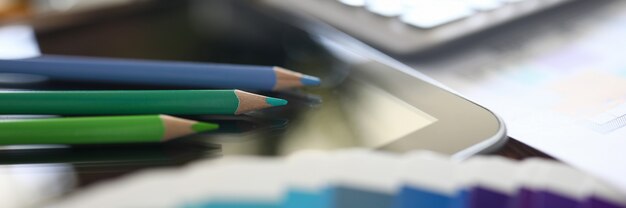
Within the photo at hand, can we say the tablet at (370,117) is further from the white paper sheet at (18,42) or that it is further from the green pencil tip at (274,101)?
the white paper sheet at (18,42)

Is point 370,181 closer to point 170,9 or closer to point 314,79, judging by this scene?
point 314,79

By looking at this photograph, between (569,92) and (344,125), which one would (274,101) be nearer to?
(344,125)

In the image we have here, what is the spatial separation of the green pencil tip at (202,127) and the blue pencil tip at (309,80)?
0.06 metres

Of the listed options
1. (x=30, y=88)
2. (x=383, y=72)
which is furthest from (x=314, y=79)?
(x=30, y=88)

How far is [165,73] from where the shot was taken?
0.34 meters

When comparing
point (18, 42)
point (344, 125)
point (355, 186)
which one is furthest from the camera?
point (18, 42)

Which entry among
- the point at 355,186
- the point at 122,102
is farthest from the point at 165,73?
the point at 355,186

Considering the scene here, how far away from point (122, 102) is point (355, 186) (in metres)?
0.14

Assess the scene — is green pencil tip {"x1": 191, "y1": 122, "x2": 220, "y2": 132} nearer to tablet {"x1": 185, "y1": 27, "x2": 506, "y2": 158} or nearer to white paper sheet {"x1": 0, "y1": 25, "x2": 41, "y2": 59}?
tablet {"x1": 185, "y1": 27, "x2": 506, "y2": 158}

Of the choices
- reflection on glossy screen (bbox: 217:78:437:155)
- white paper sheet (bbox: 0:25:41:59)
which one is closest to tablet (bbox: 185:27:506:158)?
reflection on glossy screen (bbox: 217:78:437:155)

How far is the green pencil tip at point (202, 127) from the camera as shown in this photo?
280 mm

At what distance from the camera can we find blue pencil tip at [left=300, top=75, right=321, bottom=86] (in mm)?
335

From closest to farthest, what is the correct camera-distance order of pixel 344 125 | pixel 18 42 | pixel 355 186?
pixel 355 186 → pixel 344 125 → pixel 18 42

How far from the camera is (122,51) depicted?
0.40 m
